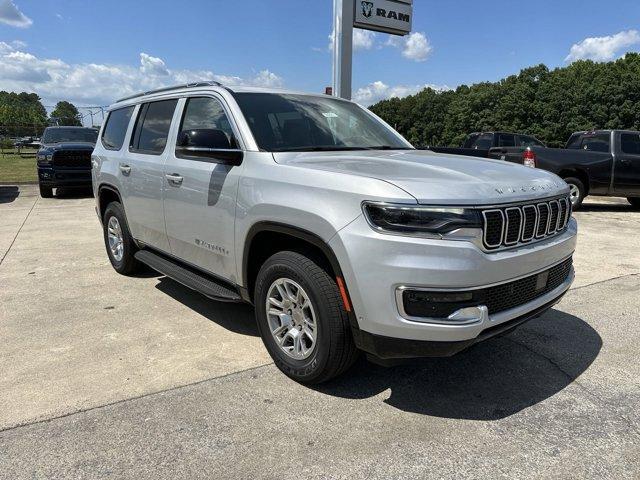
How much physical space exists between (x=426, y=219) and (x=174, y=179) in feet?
7.81

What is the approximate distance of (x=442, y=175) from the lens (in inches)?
116

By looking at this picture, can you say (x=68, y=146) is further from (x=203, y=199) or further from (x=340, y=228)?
(x=340, y=228)

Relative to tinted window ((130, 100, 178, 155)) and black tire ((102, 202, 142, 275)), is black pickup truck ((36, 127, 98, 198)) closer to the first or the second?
black tire ((102, 202, 142, 275))

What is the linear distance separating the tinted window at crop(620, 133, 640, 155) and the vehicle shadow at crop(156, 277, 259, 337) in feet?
33.3

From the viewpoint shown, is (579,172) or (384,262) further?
(579,172)

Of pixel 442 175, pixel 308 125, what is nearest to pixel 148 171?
pixel 308 125

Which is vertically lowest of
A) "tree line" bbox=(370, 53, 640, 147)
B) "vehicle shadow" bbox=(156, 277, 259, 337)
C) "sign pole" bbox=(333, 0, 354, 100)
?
"vehicle shadow" bbox=(156, 277, 259, 337)

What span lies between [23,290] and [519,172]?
4878 millimetres

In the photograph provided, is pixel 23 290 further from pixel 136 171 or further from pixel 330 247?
pixel 330 247

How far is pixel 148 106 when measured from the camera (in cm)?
505

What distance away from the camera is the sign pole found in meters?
11.7

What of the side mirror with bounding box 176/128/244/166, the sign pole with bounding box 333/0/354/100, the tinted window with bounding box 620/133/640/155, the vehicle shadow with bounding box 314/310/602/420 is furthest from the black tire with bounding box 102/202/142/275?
the tinted window with bounding box 620/133/640/155

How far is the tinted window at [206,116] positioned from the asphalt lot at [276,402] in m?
1.64

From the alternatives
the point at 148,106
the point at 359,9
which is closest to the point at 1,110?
the point at 359,9
